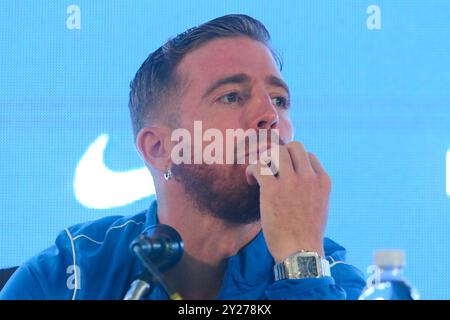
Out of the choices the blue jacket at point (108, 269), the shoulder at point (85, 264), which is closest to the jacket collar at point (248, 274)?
the blue jacket at point (108, 269)

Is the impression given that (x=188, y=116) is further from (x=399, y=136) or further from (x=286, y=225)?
(x=399, y=136)

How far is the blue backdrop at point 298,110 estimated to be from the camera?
2016 mm

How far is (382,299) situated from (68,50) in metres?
0.91

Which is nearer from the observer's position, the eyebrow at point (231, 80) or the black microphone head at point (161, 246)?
the black microphone head at point (161, 246)

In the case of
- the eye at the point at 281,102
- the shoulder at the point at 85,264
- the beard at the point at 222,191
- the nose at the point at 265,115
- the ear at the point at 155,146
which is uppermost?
the eye at the point at 281,102

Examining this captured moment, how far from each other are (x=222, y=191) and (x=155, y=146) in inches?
7.2

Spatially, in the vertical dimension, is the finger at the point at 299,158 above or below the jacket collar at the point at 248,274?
above

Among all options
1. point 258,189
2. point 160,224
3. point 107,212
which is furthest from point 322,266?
point 107,212

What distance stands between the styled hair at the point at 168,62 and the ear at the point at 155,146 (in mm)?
20

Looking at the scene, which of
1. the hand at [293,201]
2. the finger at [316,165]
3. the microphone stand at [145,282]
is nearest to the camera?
the microphone stand at [145,282]

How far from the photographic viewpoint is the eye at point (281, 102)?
2010 millimetres

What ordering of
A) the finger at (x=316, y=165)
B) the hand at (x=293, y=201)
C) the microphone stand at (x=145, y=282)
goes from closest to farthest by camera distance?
the microphone stand at (x=145, y=282)
the hand at (x=293, y=201)
the finger at (x=316, y=165)

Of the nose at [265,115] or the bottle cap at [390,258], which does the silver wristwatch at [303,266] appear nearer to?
the bottle cap at [390,258]

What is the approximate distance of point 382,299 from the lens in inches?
76.9
